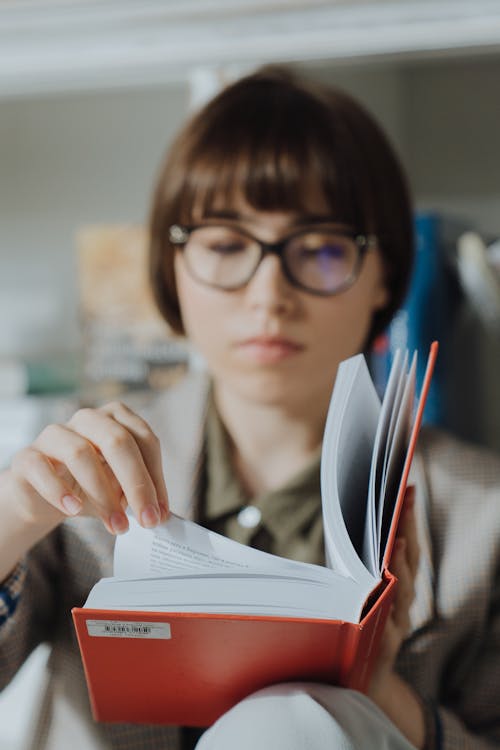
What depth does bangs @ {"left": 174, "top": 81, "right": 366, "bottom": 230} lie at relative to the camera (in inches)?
24.4

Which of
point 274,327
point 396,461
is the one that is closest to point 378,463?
point 396,461

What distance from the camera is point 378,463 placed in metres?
0.36

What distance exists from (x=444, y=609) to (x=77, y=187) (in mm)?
708

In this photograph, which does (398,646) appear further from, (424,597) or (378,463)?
(378,463)

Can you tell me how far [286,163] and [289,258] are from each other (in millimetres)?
98

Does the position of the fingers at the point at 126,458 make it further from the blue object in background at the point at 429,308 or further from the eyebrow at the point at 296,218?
the blue object in background at the point at 429,308

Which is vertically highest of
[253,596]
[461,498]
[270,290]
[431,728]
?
[270,290]

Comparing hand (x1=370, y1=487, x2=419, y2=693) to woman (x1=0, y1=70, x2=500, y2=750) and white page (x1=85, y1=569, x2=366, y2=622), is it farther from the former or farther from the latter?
white page (x1=85, y1=569, x2=366, y2=622)

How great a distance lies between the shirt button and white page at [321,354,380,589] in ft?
0.76

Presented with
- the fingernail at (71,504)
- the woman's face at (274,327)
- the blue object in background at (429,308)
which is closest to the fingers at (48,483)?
the fingernail at (71,504)

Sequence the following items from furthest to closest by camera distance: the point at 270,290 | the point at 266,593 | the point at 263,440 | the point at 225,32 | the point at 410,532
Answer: the point at 225,32 < the point at 263,440 < the point at 270,290 < the point at 410,532 < the point at 266,593

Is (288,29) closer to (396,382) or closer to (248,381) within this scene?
(248,381)

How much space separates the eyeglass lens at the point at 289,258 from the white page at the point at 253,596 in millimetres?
298

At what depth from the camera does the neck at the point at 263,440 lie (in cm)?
65
